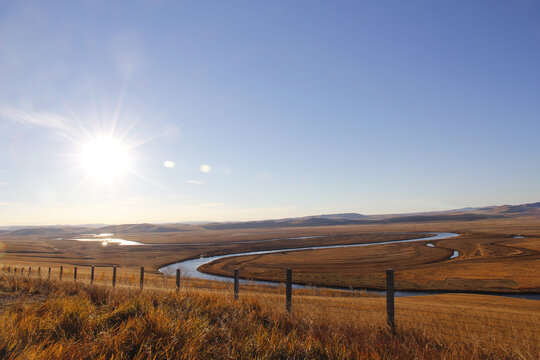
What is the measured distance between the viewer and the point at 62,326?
16.9 feet

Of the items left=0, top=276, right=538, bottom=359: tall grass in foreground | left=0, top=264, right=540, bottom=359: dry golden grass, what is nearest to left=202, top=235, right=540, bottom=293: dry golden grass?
left=0, top=264, right=540, bottom=359: dry golden grass

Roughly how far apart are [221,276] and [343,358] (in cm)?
3990

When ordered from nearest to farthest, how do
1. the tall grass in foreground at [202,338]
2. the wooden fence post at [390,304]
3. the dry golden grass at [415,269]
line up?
1. the tall grass in foreground at [202,338]
2. the wooden fence post at [390,304]
3. the dry golden grass at [415,269]

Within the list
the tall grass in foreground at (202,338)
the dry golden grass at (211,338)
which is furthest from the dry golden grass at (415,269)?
the tall grass in foreground at (202,338)

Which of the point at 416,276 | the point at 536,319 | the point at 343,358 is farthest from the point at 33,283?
the point at 416,276

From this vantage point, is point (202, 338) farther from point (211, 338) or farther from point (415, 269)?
point (415, 269)

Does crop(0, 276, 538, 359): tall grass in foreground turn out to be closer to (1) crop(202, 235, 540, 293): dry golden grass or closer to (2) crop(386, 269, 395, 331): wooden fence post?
(2) crop(386, 269, 395, 331): wooden fence post

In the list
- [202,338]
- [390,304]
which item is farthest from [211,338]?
[390,304]

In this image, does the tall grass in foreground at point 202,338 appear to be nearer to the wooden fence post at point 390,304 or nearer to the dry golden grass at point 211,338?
the dry golden grass at point 211,338

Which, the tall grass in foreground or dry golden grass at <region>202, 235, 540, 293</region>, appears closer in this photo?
the tall grass in foreground

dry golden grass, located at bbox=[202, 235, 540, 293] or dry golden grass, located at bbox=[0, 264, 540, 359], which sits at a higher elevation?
dry golden grass, located at bbox=[0, 264, 540, 359]

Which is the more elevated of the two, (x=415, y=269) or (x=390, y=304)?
(x=390, y=304)

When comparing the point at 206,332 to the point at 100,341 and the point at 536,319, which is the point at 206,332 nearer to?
the point at 100,341

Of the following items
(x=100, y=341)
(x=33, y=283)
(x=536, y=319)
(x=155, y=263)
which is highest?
(x=100, y=341)
